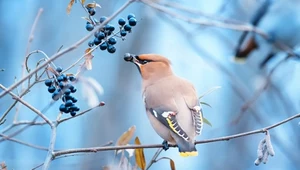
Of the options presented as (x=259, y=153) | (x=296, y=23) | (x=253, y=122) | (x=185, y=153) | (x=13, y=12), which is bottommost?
(x=259, y=153)

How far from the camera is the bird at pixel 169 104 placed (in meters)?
2.56

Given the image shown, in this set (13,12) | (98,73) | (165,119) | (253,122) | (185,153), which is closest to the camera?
(185,153)

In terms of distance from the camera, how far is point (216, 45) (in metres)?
6.34

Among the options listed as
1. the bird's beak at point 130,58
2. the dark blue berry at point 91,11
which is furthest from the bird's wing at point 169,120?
the dark blue berry at point 91,11

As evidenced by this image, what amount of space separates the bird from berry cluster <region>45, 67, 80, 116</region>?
0.53 meters

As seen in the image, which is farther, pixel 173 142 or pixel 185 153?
pixel 173 142

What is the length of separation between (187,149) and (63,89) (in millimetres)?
724

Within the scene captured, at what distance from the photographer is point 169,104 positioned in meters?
2.75

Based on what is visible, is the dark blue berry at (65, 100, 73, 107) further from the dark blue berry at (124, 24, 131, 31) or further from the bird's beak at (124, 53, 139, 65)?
the bird's beak at (124, 53, 139, 65)

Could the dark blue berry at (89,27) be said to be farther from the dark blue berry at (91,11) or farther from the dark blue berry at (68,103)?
the dark blue berry at (68,103)

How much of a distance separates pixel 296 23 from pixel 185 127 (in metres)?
1.38

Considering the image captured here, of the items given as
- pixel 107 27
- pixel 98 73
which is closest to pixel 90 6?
pixel 107 27

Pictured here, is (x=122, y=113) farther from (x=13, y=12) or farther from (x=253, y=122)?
(x=13, y=12)

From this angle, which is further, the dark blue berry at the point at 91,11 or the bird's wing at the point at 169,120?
the bird's wing at the point at 169,120
